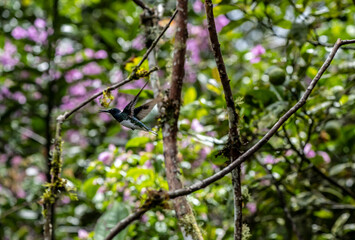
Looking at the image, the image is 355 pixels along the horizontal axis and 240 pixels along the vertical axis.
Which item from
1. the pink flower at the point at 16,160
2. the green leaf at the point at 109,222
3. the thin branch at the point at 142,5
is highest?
the pink flower at the point at 16,160

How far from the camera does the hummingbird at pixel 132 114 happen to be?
2.22 feet

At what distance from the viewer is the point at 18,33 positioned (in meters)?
2.48

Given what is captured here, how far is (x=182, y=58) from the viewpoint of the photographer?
2.78 feet

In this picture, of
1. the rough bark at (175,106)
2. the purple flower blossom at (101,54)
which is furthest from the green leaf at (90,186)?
the purple flower blossom at (101,54)

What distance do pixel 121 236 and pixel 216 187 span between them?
569 millimetres

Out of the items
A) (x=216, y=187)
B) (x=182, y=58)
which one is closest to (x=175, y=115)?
(x=182, y=58)

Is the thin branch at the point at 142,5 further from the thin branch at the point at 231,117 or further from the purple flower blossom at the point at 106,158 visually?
the purple flower blossom at the point at 106,158

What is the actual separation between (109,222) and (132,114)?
34cm

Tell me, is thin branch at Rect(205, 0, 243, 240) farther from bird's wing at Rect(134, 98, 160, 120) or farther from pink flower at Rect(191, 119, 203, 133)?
pink flower at Rect(191, 119, 203, 133)

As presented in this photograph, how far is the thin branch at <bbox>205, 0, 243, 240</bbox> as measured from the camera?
56 centimetres

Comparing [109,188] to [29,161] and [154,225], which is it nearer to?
[154,225]

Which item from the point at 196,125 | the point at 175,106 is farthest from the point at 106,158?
the point at 175,106

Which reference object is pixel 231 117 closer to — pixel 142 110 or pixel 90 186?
pixel 142 110

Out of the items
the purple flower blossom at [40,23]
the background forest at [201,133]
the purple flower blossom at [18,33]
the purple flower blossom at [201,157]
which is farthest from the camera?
the purple flower blossom at [18,33]
